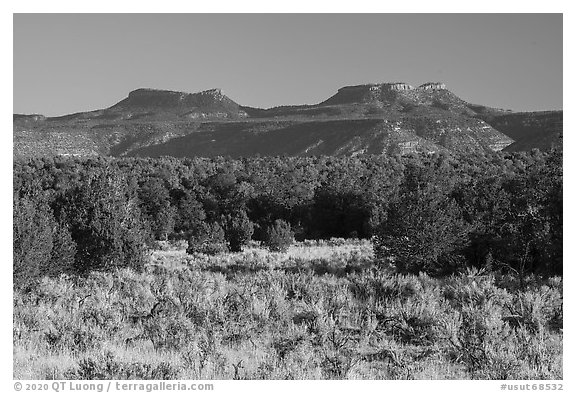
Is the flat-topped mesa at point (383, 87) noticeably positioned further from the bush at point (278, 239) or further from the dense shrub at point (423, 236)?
the dense shrub at point (423, 236)

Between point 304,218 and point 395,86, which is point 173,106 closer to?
point 395,86

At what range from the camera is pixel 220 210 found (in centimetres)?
4022

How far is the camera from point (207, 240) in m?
31.0

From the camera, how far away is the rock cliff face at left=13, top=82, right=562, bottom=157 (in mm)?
68000

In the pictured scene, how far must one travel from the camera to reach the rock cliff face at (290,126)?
68000 mm

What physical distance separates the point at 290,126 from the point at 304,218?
1591 inches

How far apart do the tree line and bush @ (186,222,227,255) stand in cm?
6

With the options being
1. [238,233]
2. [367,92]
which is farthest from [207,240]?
[367,92]

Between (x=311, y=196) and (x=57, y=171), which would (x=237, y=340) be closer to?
(x=311, y=196)

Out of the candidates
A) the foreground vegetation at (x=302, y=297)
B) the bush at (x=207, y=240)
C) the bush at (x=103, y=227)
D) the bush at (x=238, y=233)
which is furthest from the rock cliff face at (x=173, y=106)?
the bush at (x=103, y=227)

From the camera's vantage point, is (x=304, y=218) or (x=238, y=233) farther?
(x=304, y=218)

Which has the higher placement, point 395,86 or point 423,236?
point 395,86

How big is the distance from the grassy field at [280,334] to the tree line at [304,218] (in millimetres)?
3951
